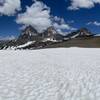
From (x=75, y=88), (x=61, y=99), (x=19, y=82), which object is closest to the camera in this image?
(x=61, y=99)

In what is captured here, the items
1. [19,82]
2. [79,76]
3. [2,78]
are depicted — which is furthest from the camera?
[79,76]

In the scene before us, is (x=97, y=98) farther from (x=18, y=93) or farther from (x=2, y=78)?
(x=2, y=78)

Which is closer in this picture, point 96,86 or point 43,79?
point 96,86

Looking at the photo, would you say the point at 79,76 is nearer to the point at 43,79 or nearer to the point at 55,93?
the point at 43,79

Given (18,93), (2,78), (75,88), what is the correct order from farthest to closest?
(2,78)
(75,88)
(18,93)

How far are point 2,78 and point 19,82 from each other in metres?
1.65

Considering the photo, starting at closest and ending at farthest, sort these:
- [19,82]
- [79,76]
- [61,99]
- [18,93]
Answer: [61,99] → [18,93] → [19,82] → [79,76]

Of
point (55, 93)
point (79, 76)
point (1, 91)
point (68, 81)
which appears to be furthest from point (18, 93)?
point (79, 76)

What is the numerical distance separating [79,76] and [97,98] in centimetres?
522

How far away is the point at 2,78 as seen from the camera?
579 inches

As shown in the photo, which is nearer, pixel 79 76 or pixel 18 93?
pixel 18 93

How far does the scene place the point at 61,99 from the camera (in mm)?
10508

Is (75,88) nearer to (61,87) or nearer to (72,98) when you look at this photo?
(61,87)

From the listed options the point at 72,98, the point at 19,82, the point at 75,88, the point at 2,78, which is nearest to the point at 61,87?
the point at 75,88
